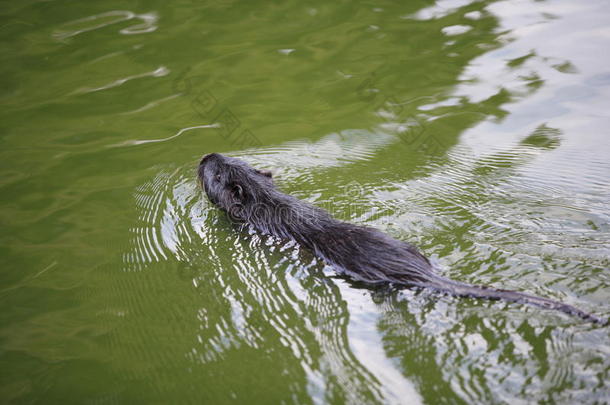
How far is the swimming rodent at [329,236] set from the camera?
9.44 feet

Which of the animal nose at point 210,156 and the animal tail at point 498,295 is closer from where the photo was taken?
the animal tail at point 498,295

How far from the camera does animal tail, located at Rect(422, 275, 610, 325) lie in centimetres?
262

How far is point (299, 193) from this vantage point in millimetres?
4309

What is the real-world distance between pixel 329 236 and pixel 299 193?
99cm

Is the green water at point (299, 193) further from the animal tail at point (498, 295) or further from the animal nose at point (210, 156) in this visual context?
the animal nose at point (210, 156)

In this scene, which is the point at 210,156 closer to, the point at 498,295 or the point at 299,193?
the point at 299,193

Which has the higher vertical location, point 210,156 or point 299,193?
point 210,156

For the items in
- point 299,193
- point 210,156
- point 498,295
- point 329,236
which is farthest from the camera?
point 210,156

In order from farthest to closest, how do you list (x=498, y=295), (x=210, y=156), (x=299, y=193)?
(x=210, y=156), (x=299, y=193), (x=498, y=295)

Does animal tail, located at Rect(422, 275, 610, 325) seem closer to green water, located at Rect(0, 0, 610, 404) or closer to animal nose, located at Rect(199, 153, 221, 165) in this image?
green water, located at Rect(0, 0, 610, 404)

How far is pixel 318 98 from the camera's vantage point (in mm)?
5680

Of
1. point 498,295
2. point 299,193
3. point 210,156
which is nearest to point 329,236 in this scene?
point 299,193

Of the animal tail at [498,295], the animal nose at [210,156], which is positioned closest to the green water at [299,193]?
the animal tail at [498,295]

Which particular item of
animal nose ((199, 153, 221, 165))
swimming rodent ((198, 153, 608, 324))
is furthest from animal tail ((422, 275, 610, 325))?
animal nose ((199, 153, 221, 165))
